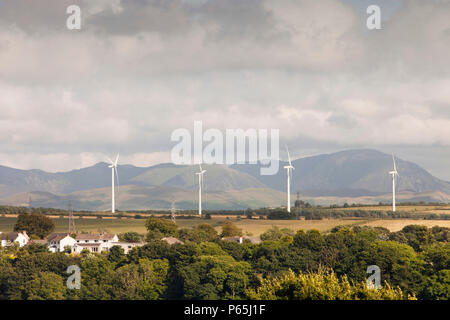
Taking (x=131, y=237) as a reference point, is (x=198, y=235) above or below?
above

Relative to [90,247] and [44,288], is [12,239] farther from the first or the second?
[44,288]

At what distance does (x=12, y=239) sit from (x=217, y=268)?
240 ft

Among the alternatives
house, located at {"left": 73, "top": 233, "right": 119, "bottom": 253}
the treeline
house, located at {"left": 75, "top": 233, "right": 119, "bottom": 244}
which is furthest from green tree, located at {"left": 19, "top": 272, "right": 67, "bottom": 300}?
house, located at {"left": 75, "top": 233, "right": 119, "bottom": 244}

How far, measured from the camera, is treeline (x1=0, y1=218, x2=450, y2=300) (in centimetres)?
11875

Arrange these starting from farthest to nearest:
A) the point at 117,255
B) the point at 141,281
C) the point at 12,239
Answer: the point at 12,239
the point at 117,255
the point at 141,281

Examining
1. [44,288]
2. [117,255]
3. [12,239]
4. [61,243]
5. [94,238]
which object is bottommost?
[44,288]

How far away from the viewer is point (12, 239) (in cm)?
17875

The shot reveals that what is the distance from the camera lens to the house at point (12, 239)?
177 metres

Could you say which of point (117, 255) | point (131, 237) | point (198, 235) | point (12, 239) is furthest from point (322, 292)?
point (12, 239)

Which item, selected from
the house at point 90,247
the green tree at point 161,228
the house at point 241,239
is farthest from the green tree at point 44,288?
the house at point 241,239

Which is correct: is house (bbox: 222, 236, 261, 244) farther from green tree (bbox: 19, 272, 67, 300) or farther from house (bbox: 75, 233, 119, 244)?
green tree (bbox: 19, 272, 67, 300)

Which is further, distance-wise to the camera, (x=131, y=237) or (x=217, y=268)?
(x=131, y=237)

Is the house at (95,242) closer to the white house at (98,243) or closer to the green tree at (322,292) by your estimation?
the white house at (98,243)
